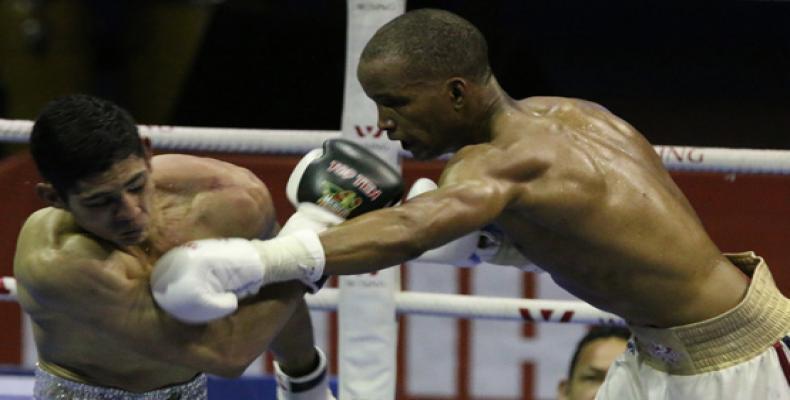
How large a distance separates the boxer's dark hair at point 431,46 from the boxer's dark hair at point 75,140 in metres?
0.42

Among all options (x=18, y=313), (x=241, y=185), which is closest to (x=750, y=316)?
(x=241, y=185)

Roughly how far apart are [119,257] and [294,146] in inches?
29.3

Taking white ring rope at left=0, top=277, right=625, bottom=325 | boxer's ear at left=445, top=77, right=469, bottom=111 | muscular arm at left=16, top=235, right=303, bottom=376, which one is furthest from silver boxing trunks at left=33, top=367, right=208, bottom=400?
boxer's ear at left=445, top=77, right=469, bottom=111

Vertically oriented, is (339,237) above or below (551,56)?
above

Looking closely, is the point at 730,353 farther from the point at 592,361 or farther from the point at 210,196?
the point at 210,196

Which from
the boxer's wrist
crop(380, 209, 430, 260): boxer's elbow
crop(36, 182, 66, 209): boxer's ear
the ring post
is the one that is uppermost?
crop(380, 209, 430, 260): boxer's elbow

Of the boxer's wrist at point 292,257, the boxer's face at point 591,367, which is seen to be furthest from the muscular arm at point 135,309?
the boxer's face at point 591,367

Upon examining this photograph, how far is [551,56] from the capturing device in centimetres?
496

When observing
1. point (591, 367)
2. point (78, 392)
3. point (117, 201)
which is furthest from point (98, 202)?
point (591, 367)

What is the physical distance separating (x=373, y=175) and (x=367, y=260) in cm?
22

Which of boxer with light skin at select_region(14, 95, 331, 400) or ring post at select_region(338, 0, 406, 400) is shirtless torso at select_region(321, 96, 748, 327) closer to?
boxer with light skin at select_region(14, 95, 331, 400)

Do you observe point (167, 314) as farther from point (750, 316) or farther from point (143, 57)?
point (143, 57)

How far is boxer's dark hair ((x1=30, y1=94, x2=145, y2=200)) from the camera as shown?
2357mm

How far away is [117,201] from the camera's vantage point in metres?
2.41
